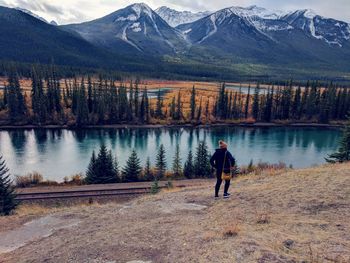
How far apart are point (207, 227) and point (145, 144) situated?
67033 millimetres

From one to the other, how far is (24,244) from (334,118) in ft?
380

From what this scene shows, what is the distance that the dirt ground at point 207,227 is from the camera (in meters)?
9.22

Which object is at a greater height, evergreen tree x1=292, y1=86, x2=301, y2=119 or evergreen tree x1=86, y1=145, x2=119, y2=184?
evergreen tree x1=292, y1=86, x2=301, y2=119

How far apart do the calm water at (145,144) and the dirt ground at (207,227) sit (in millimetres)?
39573

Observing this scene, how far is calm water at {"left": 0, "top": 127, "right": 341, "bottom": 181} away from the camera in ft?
202

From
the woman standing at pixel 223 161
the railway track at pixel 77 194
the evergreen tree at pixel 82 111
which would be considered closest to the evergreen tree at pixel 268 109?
the evergreen tree at pixel 82 111

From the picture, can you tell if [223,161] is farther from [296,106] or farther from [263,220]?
[296,106]

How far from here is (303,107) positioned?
112 metres

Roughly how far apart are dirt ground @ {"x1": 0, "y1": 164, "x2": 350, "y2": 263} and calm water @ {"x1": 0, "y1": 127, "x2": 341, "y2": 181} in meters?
39.6

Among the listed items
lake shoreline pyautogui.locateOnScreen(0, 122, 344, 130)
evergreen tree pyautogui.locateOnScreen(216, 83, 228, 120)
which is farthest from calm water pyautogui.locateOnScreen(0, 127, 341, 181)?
evergreen tree pyautogui.locateOnScreen(216, 83, 228, 120)

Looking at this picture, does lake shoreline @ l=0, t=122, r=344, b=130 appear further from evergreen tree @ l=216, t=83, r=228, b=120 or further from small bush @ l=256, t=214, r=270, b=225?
small bush @ l=256, t=214, r=270, b=225

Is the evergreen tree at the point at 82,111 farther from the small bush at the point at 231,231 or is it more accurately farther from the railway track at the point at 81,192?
the small bush at the point at 231,231

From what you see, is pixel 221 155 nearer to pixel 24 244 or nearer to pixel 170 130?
pixel 24 244

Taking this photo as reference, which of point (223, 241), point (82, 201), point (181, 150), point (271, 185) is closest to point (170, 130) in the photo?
point (181, 150)
